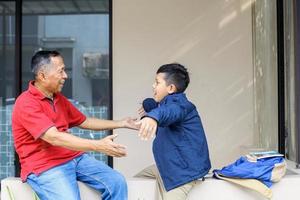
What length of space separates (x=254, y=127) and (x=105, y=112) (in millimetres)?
1516

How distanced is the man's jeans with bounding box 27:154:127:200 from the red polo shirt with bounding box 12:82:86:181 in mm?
42

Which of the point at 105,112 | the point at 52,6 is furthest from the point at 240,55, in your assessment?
the point at 52,6

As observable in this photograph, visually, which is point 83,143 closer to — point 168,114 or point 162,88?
point 168,114

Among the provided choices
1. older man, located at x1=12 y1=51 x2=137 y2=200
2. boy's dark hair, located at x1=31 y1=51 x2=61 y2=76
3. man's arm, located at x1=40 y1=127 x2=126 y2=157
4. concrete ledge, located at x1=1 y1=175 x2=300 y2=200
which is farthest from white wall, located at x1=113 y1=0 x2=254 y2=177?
man's arm, located at x1=40 y1=127 x2=126 y2=157

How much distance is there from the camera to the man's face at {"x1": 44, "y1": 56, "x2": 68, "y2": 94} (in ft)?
8.42

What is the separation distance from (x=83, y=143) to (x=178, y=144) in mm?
530

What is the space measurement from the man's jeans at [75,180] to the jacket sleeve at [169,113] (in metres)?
0.45

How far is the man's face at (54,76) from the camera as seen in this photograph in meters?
2.57

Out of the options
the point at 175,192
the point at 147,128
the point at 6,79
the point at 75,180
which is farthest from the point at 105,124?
the point at 6,79

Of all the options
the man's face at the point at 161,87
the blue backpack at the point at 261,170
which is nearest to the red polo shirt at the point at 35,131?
the man's face at the point at 161,87

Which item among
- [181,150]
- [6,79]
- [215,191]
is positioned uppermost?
[6,79]

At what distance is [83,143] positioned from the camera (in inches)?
91.3

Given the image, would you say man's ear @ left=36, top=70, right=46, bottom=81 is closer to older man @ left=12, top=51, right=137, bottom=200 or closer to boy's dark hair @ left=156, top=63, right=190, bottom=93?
older man @ left=12, top=51, right=137, bottom=200

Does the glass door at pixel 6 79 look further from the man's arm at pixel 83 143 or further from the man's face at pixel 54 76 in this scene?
the man's arm at pixel 83 143
